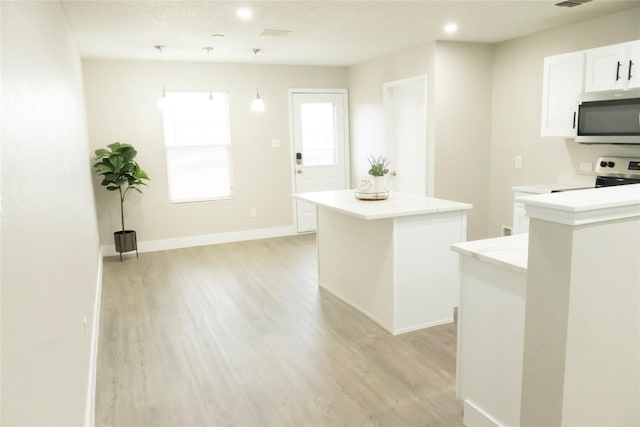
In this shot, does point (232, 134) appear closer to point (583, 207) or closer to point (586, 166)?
point (586, 166)

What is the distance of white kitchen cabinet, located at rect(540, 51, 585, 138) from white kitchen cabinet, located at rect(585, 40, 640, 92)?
10 centimetres

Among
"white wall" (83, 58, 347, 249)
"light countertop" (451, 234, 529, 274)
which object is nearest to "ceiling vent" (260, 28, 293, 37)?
"white wall" (83, 58, 347, 249)

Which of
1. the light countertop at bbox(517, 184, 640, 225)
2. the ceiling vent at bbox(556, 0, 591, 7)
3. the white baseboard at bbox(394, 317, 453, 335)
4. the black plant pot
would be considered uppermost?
the ceiling vent at bbox(556, 0, 591, 7)

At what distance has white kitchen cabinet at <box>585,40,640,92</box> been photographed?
3.74 metres

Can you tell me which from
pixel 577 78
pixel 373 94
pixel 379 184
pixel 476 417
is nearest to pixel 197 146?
pixel 373 94

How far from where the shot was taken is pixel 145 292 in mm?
4676

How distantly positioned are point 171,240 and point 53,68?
4.13 m

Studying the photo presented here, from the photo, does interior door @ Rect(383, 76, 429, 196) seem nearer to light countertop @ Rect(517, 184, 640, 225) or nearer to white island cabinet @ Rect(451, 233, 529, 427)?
white island cabinet @ Rect(451, 233, 529, 427)

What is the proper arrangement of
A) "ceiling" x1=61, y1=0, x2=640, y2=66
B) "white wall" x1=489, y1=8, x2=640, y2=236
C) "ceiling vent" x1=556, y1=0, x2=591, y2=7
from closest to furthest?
"ceiling" x1=61, y1=0, x2=640, y2=66 → "ceiling vent" x1=556, y1=0, x2=591, y2=7 → "white wall" x1=489, y1=8, x2=640, y2=236

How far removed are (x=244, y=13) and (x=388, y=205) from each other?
6.46 ft

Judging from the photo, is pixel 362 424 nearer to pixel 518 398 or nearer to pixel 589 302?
pixel 518 398

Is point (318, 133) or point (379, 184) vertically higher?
point (318, 133)

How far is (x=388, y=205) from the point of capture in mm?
3666

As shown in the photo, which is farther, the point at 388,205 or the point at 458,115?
the point at 458,115
